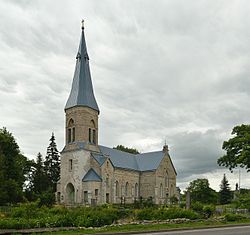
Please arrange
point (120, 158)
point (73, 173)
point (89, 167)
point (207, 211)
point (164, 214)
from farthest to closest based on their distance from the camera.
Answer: point (120, 158)
point (89, 167)
point (73, 173)
point (207, 211)
point (164, 214)

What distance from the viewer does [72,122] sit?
59.2 metres

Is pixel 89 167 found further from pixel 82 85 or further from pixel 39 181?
pixel 82 85

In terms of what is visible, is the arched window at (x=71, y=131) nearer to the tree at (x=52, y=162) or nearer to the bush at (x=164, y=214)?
the tree at (x=52, y=162)

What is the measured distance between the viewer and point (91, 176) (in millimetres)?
55625

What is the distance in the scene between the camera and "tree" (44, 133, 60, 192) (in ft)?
238

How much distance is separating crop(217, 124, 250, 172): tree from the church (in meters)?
16.7

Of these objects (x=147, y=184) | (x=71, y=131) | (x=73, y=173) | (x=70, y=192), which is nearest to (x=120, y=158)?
(x=147, y=184)

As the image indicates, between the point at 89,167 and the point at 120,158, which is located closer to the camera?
the point at 89,167

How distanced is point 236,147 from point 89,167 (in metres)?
20.7

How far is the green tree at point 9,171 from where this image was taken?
4559cm

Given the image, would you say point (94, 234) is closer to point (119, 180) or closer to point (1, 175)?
point (1, 175)

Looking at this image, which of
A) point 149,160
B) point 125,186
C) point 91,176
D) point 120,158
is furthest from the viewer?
point 149,160

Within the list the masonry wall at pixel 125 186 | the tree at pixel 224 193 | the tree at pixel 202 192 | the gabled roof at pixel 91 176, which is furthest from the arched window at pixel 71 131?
the tree at pixel 224 193

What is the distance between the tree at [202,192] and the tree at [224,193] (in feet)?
4.06
